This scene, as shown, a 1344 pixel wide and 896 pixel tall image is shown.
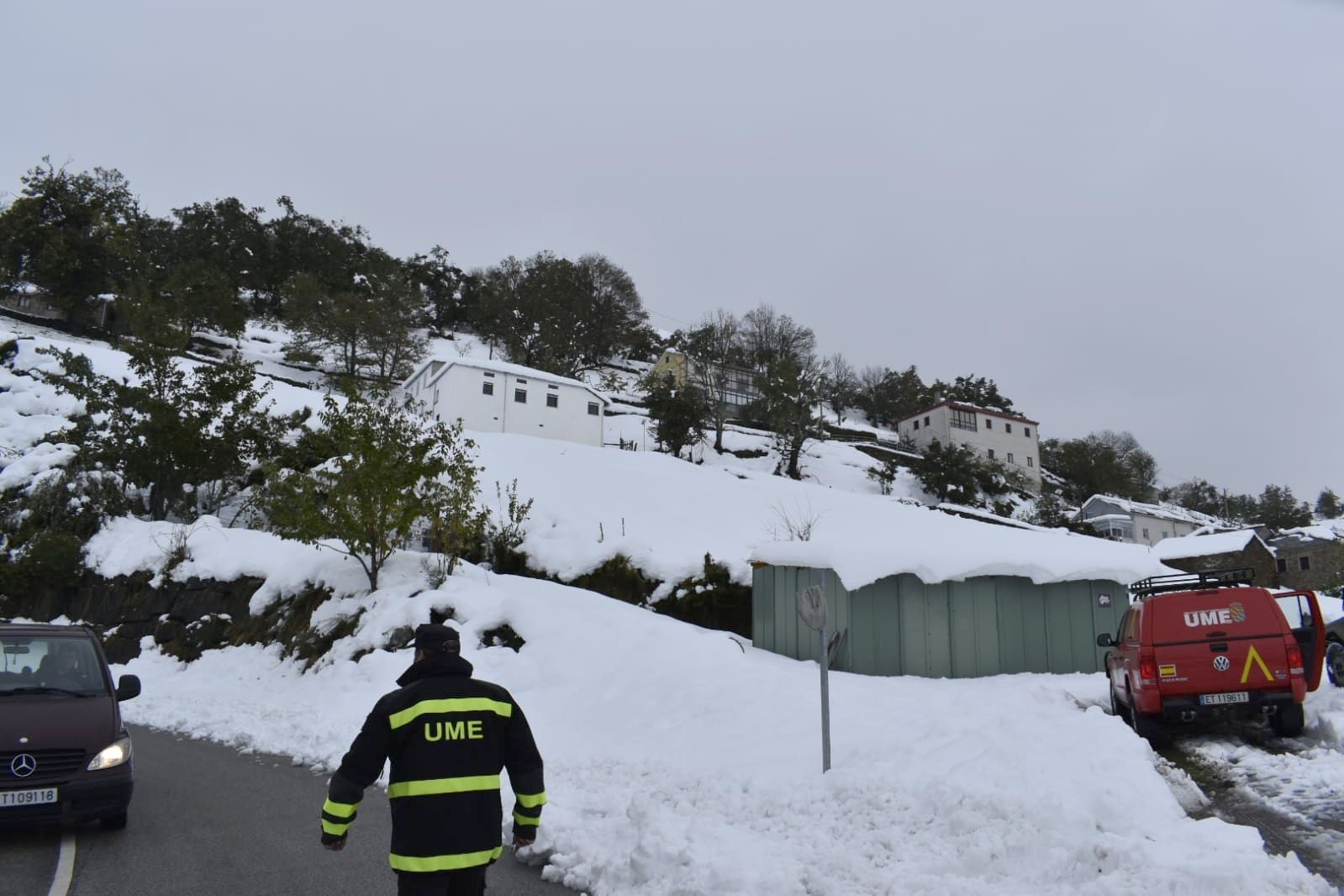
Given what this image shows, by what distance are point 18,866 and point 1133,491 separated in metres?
90.1

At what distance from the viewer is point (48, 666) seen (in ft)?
24.4

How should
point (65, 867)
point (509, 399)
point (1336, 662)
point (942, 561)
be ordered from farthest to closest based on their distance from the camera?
1. point (509, 399)
2. point (942, 561)
3. point (1336, 662)
4. point (65, 867)

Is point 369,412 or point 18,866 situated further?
point 369,412

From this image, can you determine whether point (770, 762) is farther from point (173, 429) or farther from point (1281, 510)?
point (1281, 510)

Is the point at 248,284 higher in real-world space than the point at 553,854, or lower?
higher

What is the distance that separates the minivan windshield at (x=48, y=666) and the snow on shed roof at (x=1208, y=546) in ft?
172

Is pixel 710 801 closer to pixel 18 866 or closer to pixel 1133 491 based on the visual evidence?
pixel 18 866

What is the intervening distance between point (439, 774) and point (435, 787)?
50mm

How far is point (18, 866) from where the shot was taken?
5.96 meters

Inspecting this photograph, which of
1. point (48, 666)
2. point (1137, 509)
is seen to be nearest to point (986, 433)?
point (1137, 509)

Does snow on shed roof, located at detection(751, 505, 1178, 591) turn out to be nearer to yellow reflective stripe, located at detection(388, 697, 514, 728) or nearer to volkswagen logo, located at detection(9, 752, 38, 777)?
volkswagen logo, located at detection(9, 752, 38, 777)

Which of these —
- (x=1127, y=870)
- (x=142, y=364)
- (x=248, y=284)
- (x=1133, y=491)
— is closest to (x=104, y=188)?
(x=248, y=284)

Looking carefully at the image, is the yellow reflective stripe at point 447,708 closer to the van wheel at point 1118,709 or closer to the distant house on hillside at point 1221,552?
the van wheel at point 1118,709

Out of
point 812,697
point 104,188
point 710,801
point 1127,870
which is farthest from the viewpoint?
point 104,188
